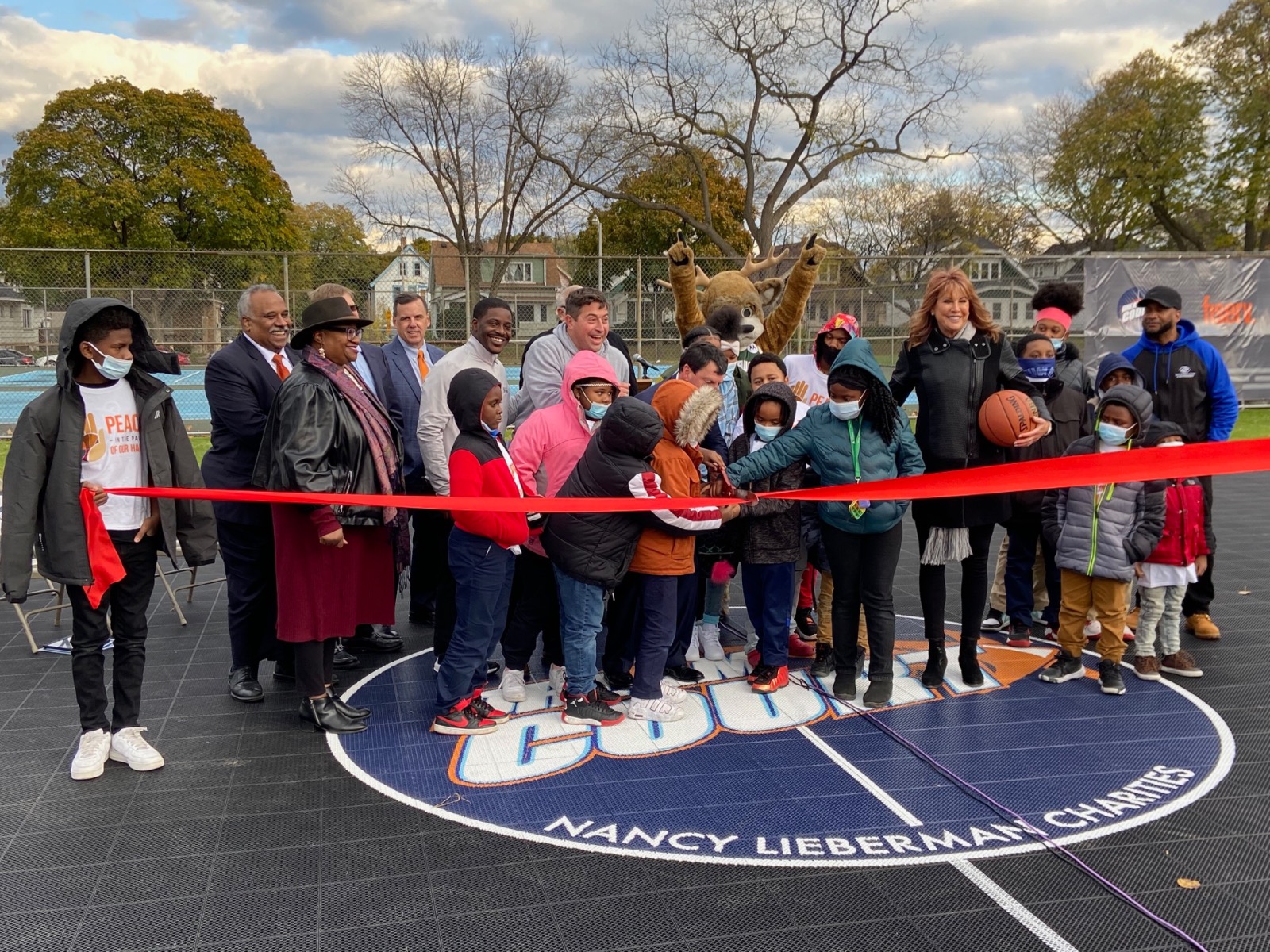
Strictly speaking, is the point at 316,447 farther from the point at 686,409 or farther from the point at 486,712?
the point at 686,409

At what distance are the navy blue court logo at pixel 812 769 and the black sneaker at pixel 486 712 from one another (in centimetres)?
9

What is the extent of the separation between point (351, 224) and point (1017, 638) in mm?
72222

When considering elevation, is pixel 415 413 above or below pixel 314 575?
above

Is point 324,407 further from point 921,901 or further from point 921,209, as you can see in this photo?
point 921,209

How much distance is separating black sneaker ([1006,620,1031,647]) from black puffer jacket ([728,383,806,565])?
1.69 m

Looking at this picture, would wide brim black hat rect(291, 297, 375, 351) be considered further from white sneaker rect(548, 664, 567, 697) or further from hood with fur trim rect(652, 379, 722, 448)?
white sneaker rect(548, 664, 567, 697)

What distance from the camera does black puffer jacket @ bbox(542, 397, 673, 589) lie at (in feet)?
14.6

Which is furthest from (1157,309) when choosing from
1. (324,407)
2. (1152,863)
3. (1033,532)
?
(324,407)

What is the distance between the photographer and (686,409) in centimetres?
469

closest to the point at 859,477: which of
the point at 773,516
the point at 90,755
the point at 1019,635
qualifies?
the point at 773,516

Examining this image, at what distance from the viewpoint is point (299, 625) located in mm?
4395

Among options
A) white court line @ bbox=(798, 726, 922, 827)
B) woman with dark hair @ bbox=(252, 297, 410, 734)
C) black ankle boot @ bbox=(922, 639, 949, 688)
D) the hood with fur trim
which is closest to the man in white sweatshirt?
woman with dark hair @ bbox=(252, 297, 410, 734)

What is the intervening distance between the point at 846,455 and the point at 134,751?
3531 mm

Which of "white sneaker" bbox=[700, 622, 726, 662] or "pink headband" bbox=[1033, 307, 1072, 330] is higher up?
"pink headband" bbox=[1033, 307, 1072, 330]
